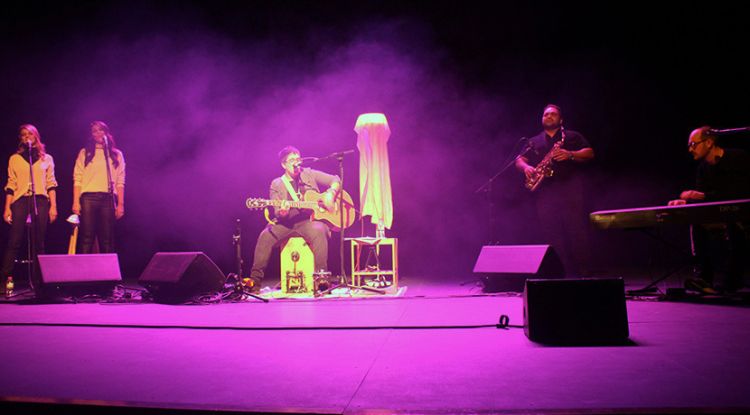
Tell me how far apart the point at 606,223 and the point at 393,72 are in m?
4.38

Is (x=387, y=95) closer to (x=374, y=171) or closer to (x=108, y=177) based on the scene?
(x=374, y=171)

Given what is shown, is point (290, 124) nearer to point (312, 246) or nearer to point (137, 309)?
point (312, 246)

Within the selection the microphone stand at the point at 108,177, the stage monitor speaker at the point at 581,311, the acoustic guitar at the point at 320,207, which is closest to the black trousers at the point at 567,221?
the acoustic guitar at the point at 320,207

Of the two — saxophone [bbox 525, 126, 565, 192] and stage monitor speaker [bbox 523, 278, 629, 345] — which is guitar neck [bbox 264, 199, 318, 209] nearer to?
saxophone [bbox 525, 126, 565, 192]

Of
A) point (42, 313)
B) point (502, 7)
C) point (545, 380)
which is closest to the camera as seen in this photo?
point (545, 380)

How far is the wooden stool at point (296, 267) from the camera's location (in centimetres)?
580

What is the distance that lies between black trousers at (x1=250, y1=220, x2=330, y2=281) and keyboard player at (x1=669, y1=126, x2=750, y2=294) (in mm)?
3647

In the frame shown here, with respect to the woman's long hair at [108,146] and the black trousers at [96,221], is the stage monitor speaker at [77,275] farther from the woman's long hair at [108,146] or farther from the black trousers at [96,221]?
the woman's long hair at [108,146]


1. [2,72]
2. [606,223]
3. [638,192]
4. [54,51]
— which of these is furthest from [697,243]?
[2,72]

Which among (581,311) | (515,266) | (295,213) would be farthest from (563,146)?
(581,311)

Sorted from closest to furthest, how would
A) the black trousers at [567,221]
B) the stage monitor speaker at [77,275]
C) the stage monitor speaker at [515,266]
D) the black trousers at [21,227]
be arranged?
the stage monitor speaker at [515,266]
the stage monitor speaker at [77,275]
the black trousers at [567,221]
the black trousers at [21,227]

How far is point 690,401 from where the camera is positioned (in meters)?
1.66

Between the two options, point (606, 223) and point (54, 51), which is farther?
point (54, 51)

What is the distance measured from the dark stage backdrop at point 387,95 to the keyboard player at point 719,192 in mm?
3083
